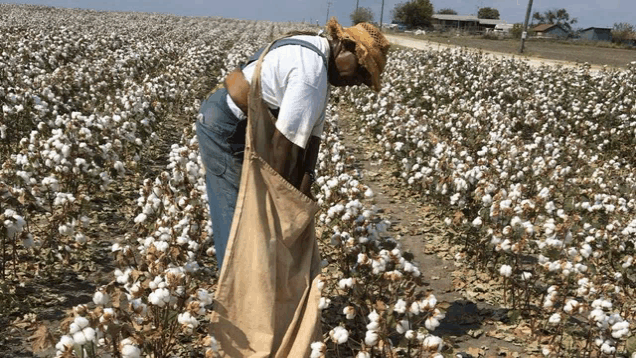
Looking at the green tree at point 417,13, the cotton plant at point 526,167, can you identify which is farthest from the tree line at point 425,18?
the cotton plant at point 526,167

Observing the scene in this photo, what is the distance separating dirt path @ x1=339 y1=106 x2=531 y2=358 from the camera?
3939 mm

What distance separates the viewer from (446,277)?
5.01m

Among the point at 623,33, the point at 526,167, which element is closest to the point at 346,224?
the point at 526,167

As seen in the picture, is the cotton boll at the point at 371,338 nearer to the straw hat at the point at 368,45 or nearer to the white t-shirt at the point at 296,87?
the white t-shirt at the point at 296,87

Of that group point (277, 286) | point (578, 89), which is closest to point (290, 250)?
point (277, 286)

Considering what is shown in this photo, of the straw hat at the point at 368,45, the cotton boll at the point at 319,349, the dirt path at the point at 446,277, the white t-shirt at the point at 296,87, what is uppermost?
the straw hat at the point at 368,45

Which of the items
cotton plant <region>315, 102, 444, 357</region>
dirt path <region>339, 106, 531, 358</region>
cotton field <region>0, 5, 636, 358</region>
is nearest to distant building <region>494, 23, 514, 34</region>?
cotton field <region>0, 5, 636, 358</region>

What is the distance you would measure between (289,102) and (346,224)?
178 centimetres

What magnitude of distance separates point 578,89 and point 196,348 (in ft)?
37.0

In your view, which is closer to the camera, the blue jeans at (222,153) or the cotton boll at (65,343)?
the cotton boll at (65,343)

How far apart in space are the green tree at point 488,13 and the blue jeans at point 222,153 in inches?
4832

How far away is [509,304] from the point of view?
446 centimetres

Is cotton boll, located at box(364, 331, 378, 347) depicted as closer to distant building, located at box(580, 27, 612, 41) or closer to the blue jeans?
the blue jeans

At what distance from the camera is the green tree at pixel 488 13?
381 ft
